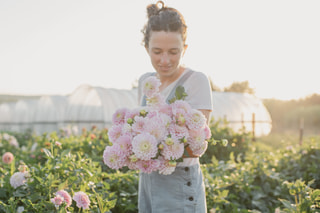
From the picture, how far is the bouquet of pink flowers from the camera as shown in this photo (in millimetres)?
1196

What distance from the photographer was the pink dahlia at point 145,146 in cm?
118

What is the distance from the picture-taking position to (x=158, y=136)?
123cm

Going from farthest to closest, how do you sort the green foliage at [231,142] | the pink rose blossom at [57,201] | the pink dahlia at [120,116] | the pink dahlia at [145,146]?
the green foliage at [231,142]
the pink rose blossom at [57,201]
the pink dahlia at [120,116]
the pink dahlia at [145,146]

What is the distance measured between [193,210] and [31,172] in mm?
1067

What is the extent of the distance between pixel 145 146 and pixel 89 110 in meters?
10.5

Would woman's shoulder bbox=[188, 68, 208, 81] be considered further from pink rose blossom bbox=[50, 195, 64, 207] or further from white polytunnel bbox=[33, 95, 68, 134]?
white polytunnel bbox=[33, 95, 68, 134]

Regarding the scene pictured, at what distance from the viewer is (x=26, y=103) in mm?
14562

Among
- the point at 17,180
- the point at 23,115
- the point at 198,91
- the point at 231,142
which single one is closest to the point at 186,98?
the point at 198,91

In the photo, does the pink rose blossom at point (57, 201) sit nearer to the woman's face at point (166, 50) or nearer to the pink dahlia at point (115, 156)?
the pink dahlia at point (115, 156)

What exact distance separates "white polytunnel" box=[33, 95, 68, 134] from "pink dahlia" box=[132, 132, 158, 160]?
11470mm

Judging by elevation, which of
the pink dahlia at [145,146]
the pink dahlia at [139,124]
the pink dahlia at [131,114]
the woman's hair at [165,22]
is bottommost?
the pink dahlia at [145,146]

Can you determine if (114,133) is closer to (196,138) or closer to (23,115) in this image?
(196,138)

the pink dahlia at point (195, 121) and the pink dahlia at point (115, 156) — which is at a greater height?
the pink dahlia at point (195, 121)

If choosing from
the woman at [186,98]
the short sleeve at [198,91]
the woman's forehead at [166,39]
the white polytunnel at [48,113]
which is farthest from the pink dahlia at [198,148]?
the white polytunnel at [48,113]
